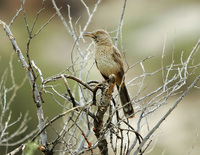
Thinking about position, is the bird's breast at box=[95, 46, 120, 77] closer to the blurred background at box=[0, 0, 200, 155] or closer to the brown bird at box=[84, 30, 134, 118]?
the brown bird at box=[84, 30, 134, 118]

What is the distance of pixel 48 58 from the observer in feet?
36.2

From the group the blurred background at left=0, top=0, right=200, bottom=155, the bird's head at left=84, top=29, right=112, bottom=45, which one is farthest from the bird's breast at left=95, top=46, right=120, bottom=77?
the blurred background at left=0, top=0, right=200, bottom=155

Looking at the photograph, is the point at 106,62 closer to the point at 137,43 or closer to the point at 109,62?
the point at 109,62

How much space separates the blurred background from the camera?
33.6 feet

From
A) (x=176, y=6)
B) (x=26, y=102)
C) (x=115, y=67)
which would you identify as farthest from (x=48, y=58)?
(x=176, y=6)

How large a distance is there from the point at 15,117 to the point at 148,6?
1092 cm

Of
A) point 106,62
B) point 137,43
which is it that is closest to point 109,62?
point 106,62

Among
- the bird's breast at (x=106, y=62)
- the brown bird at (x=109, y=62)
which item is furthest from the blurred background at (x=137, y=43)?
the bird's breast at (x=106, y=62)

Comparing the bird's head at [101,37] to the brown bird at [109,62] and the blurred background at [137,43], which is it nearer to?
the brown bird at [109,62]

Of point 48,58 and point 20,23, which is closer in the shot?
point 48,58

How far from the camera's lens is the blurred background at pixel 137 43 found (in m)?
10.2

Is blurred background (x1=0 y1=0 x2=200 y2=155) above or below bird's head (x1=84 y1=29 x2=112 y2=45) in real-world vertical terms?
above

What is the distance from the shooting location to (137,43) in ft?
51.1

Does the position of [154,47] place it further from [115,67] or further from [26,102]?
[115,67]
